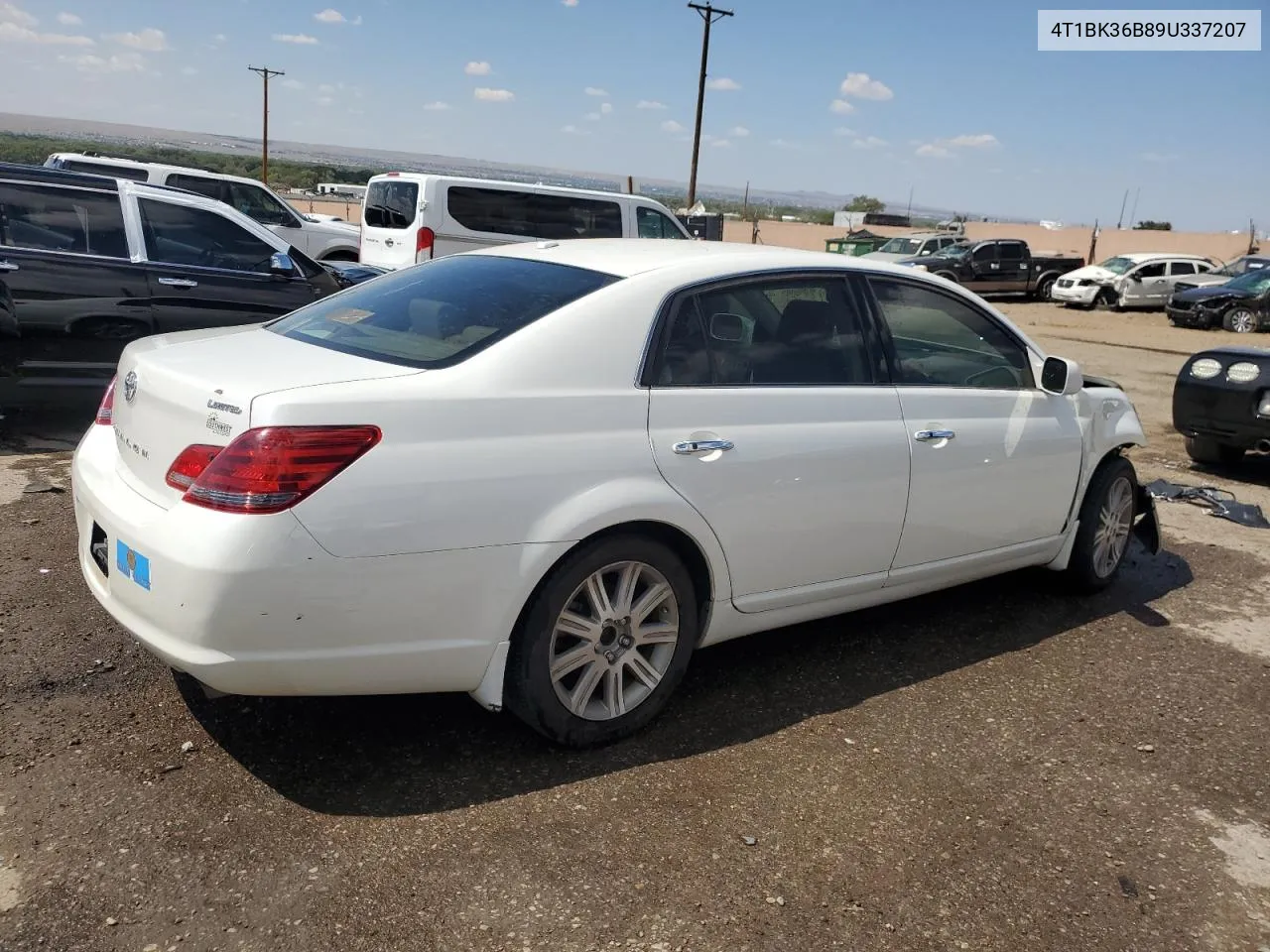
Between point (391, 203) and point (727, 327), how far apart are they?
1249cm

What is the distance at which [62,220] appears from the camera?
6984 mm

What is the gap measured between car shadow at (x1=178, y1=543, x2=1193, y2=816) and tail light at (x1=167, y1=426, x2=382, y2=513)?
90cm

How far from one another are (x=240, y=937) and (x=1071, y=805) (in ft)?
7.89

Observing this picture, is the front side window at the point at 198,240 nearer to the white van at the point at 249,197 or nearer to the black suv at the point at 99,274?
the black suv at the point at 99,274

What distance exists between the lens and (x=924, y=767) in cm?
348

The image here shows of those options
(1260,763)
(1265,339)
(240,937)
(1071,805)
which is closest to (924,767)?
(1071,805)

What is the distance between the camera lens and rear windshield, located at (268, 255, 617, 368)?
330 centimetres

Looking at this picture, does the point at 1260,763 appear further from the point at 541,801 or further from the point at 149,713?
the point at 149,713

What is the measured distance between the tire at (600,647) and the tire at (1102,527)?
2.41 m

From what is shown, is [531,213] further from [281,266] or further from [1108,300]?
[1108,300]

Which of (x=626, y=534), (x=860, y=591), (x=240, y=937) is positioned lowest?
(x=240, y=937)

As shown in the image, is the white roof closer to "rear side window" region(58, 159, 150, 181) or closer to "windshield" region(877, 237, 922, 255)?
"rear side window" region(58, 159, 150, 181)

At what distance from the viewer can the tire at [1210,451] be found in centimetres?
822

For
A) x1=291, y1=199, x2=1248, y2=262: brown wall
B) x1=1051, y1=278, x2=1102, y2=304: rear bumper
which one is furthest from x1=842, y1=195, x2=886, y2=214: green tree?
x1=1051, y1=278, x2=1102, y2=304: rear bumper
